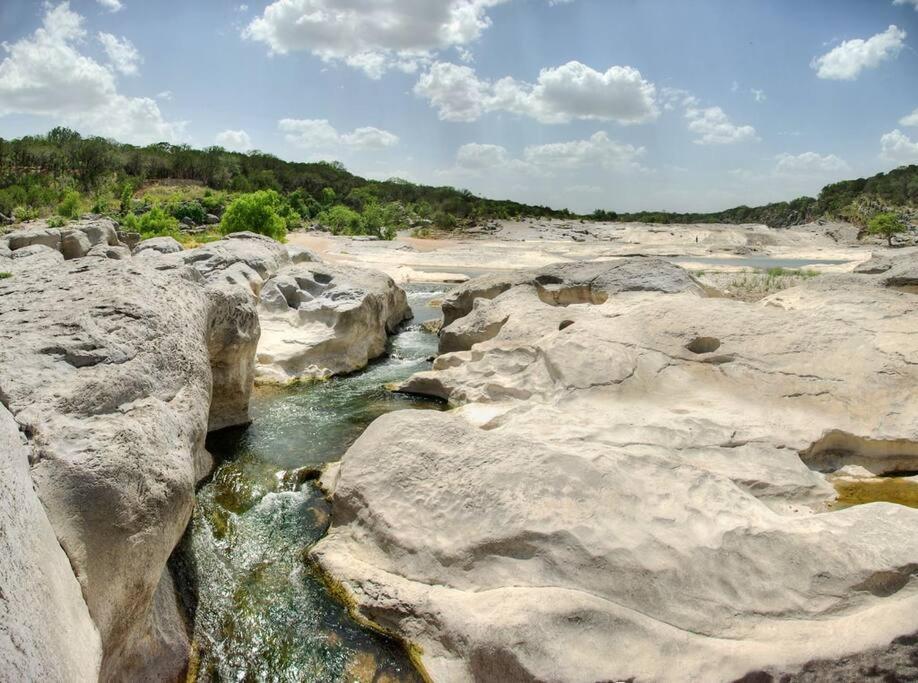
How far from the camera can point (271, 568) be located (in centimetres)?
671

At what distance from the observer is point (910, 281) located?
582 inches

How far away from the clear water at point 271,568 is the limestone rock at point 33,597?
1.84 metres

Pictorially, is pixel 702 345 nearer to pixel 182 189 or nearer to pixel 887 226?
pixel 887 226

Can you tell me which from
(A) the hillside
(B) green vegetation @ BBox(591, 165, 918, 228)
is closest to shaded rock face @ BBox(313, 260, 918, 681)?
(A) the hillside

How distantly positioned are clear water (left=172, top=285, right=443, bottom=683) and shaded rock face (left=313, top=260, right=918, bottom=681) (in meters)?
0.36

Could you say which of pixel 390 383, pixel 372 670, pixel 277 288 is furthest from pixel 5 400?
pixel 277 288

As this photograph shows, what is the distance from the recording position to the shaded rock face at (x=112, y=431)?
4.31m

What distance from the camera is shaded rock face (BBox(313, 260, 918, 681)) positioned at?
4887 mm

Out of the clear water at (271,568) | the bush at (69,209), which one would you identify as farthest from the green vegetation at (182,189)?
the clear water at (271,568)

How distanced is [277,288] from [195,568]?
1040cm

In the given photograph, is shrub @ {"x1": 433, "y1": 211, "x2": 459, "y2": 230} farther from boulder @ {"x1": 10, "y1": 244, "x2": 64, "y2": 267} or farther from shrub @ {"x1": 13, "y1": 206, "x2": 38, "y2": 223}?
boulder @ {"x1": 10, "y1": 244, "x2": 64, "y2": 267}

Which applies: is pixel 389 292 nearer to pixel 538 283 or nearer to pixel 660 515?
pixel 538 283

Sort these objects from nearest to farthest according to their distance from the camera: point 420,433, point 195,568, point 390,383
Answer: point 195,568 → point 420,433 → point 390,383

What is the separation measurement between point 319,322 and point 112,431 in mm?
10084
